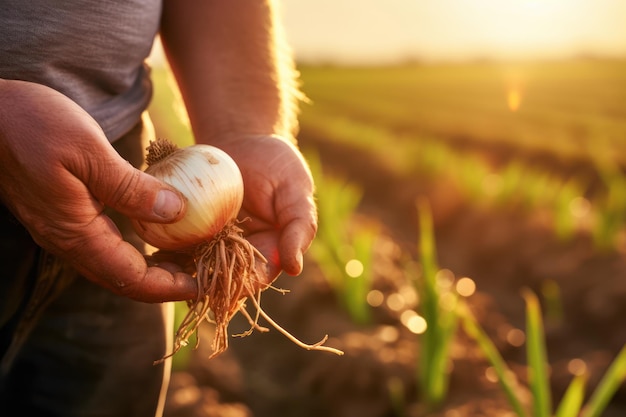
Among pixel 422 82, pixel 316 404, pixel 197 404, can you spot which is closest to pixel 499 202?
pixel 316 404

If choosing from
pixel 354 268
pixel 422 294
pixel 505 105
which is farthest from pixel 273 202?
pixel 505 105

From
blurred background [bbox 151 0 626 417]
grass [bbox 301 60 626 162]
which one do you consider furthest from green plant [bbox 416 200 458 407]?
grass [bbox 301 60 626 162]

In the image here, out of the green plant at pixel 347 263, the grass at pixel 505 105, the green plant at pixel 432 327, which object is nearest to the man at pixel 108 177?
the green plant at pixel 432 327

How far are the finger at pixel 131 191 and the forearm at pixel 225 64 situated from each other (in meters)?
0.29

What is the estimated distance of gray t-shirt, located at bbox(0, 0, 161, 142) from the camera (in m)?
0.81

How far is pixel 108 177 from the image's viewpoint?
752 mm

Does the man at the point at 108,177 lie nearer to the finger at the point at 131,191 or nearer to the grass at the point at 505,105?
the finger at the point at 131,191

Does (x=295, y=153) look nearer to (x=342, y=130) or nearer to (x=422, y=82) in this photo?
(x=342, y=130)

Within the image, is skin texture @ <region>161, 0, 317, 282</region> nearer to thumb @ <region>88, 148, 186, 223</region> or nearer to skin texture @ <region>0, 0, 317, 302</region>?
skin texture @ <region>0, 0, 317, 302</region>

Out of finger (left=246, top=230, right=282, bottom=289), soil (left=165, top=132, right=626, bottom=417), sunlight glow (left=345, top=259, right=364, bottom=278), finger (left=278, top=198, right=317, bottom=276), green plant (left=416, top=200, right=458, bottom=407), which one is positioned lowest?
soil (left=165, top=132, right=626, bottom=417)

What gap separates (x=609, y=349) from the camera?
117 inches

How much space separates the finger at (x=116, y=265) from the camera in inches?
31.1

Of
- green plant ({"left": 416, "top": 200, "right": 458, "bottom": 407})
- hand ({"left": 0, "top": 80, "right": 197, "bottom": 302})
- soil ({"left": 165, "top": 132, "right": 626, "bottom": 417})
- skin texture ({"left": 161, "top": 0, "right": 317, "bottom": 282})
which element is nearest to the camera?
hand ({"left": 0, "top": 80, "right": 197, "bottom": 302})

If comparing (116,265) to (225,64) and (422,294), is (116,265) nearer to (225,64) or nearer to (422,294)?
(225,64)
